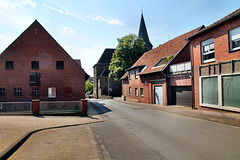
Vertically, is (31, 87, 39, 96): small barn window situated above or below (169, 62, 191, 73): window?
below

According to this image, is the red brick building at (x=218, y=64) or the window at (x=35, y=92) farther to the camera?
the window at (x=35, y=92)

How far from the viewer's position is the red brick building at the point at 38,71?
24.4 metres

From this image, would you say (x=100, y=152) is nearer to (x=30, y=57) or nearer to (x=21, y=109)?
(x=21, y=109)

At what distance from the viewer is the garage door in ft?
56.5

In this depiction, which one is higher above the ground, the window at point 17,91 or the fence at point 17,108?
the window at point 17,91

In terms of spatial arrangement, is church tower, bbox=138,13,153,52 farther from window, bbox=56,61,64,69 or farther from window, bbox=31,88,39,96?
window, bbox=31,88,39,96

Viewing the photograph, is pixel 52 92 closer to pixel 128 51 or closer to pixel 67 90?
pixel 67 90

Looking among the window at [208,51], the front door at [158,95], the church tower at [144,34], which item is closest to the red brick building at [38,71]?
the front door at [158,95]

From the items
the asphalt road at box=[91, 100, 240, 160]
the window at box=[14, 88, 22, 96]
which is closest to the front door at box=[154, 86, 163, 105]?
the asphalt road at box=[91, 100, 240, 160]

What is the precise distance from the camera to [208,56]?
14.5 metres

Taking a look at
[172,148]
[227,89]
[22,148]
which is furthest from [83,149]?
[227,89]

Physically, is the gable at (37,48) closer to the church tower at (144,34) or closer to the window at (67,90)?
the window at (67,90)

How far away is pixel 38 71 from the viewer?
24906 mm

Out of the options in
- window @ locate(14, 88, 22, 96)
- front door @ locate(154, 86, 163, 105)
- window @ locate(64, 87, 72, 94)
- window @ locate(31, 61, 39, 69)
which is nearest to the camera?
front door @ locate(154, 86, 163, 105)
